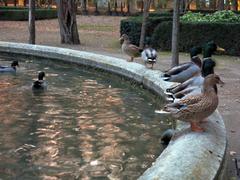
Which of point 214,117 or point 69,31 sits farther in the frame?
point 69,31

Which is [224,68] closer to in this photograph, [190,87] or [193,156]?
[190,87]

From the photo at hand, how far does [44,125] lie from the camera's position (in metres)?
9.20

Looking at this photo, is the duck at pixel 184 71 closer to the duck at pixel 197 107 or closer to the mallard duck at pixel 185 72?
the mallard duck at pixel 185 72

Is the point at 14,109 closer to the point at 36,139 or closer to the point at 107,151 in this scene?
the point at 36,139

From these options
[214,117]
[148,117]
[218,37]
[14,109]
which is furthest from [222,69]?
[214,117]

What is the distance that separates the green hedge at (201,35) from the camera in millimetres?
19297

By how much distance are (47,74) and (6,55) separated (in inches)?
170

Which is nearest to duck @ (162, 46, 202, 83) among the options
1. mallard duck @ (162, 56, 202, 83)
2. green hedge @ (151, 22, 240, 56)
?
mallard duck @ (162, 56, 202, 83)

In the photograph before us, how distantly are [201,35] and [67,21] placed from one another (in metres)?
6.20

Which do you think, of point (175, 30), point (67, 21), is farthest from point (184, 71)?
point (67, 21)

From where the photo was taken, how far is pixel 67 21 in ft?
76.7

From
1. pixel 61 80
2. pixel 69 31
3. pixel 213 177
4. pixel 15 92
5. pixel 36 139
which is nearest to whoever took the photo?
pixel 213 177

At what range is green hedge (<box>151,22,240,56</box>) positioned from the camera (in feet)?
63.3

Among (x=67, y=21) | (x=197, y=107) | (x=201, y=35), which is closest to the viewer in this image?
(x=197, y=107)
